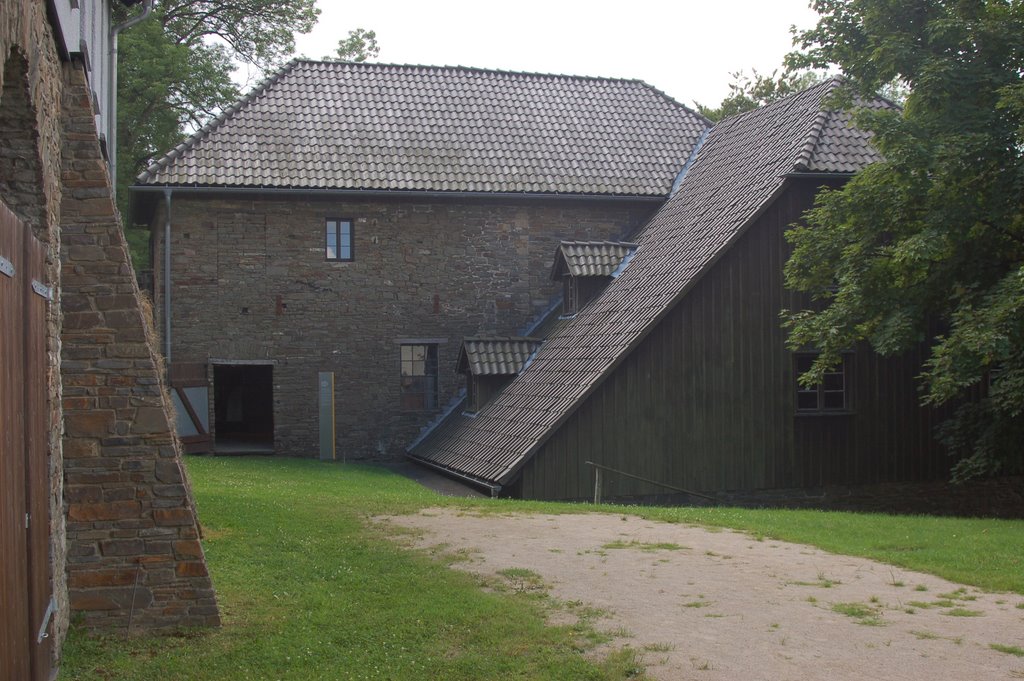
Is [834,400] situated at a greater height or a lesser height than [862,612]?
greater

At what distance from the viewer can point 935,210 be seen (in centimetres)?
1694

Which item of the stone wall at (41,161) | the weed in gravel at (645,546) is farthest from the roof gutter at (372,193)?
the stone wall at (41,161)

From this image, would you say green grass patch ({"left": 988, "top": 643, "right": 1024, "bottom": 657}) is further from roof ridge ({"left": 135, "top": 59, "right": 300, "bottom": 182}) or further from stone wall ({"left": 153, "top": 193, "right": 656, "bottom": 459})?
roof ridge ({"left": 135, "top": 59, "right": 300, "bottom": 182})

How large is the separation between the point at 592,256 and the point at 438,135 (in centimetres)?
533

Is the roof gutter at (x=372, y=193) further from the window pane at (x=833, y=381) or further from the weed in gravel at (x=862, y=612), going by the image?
the weed in gravel at (x=862, y=612)

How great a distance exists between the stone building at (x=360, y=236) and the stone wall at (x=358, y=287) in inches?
1.2

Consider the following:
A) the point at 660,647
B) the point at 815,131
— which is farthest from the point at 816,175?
the point at 660,647

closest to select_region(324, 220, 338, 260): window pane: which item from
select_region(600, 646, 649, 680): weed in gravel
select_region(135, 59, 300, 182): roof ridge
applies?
select_region(135, 59, 300, 182): roof ridge

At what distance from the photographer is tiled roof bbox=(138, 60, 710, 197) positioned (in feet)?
80.0

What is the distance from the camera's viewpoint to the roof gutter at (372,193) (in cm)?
2353

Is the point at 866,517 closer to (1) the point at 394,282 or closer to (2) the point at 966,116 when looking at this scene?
(2) the point at 966,116

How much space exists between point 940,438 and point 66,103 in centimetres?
1687

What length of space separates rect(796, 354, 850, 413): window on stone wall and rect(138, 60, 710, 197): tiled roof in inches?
259

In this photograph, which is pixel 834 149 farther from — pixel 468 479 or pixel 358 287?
pixel 358 287
